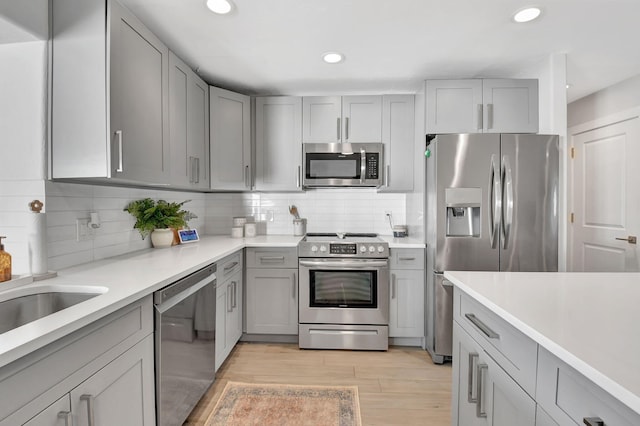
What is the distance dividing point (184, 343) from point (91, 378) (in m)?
0.68

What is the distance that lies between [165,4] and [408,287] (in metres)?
2.68

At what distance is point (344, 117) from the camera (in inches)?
128

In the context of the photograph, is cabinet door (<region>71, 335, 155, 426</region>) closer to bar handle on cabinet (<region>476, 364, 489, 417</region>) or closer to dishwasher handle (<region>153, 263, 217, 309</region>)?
dishwasher handle (<region>153, 263, 217, 309</region>)

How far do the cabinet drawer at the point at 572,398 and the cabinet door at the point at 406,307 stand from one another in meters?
2.05

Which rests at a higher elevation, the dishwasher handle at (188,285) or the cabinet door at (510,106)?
the cabinet door at (510,106)

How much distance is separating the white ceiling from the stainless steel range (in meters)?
1.49

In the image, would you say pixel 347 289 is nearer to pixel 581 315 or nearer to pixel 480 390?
pixel 480 390

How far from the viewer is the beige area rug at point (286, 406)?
193cm

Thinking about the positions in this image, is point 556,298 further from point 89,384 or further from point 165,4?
point 165,4

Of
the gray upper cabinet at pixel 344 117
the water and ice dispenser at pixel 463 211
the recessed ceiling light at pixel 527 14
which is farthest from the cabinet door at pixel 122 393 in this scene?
the recessed ceiling light at pixel 527 14

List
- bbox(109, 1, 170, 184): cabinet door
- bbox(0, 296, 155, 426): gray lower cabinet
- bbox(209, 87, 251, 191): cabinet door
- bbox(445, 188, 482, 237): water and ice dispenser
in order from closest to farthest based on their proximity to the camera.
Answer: bbox(0, 296, 155, 426): gray lower cabinet
bbox(109, 1, 170, 184): cabinet door
bbox(445, 188, 482, 237): water and ice dispenser
bbox(209, 87, 251, 191): cabinet door

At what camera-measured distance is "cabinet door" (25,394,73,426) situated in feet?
2.94

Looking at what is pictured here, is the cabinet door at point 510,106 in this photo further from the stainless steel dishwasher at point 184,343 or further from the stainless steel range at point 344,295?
the stainless steel dishwasher at point 184,343

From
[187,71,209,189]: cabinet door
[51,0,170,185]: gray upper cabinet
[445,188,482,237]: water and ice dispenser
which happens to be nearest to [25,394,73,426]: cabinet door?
[51,0,170,185]: gray upper cabinet
